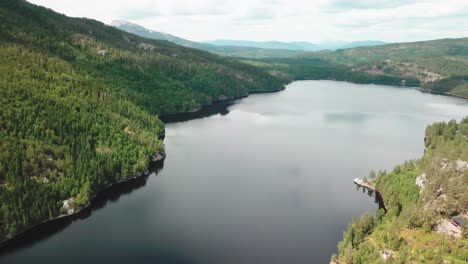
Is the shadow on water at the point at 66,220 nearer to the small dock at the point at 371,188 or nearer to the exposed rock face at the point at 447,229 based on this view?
the small dock at the point at 371,188

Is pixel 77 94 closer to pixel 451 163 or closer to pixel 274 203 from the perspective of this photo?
pixel 274 203

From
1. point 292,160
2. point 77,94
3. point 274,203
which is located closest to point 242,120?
point 292,160

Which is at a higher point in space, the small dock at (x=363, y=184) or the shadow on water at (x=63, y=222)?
the small dock at (x=363, y=184)

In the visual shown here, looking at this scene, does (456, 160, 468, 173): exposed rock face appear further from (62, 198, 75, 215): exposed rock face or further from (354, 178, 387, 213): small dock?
(62, 198, 75, 215): exposed rock face

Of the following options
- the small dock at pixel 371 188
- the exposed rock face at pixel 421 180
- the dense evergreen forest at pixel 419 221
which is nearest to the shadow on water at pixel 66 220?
the dense evergreen forest at pixel 419 221

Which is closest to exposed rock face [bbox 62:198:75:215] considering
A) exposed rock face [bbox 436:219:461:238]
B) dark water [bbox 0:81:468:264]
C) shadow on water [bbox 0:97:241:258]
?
shadow on water [bbox 0:97:241:258]

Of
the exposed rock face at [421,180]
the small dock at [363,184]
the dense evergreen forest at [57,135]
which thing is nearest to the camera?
the dense evergreen forest at [57,135]
